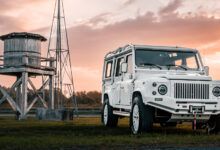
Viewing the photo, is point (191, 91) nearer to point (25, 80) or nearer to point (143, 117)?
point (143, 117)

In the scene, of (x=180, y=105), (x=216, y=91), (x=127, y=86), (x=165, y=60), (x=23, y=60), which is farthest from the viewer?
(x=23, y=60)

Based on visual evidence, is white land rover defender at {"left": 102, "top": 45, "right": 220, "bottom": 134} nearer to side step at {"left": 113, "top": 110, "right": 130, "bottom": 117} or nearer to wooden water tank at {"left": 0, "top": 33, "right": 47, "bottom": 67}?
side step at {"left": 113, "top": 110, "right": 130, "bottom": 117}

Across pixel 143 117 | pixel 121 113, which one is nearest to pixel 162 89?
pixel 143 117

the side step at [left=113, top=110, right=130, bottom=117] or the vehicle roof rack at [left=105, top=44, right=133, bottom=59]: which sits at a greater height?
the vehicle roof rack at [left=105, top=44, right=133, bottom=59]

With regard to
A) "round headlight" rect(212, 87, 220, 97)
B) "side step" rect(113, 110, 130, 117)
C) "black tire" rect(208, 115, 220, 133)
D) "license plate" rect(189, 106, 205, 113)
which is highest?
"round headlight" rect(212, 87, 220, 97)

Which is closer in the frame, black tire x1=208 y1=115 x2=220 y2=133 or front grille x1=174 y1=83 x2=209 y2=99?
front grille x1=174 y1=83 x2=209 y2=99

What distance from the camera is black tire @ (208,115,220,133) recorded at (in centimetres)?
1125

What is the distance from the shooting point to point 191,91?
10.5 meters

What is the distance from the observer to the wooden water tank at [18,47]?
2475 cm

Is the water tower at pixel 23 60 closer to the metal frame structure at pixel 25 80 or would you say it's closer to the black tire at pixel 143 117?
the metal frame structure at pixel 25 80

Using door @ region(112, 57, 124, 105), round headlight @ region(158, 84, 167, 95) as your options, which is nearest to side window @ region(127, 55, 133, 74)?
door @ region(112, 57, 124, 105)

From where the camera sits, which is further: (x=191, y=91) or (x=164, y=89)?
(x=191, y=91)

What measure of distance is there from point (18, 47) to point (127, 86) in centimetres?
1418

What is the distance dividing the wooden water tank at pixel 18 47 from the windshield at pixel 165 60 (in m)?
13.7
